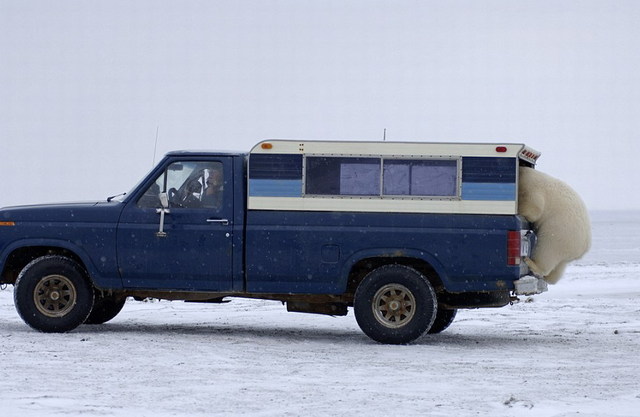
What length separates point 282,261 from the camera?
12430 mm

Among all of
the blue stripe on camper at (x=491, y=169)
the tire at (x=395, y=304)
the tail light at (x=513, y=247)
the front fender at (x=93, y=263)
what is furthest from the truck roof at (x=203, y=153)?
the tail light at (x=513, y=247)

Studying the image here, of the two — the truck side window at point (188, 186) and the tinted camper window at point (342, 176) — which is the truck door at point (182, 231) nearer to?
the truck side window at point (188, 186)

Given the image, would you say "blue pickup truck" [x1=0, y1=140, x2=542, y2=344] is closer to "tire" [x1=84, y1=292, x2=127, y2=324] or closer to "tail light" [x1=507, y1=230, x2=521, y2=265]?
"tail light" [x1=507, y1=230, x2=521, y2=265]

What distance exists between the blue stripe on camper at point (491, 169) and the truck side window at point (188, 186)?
2.76 m

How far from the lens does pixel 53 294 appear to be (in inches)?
504

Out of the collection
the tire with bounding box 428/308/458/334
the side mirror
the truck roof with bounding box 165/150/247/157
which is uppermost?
the truck roof with bounding box 165/150/247/157

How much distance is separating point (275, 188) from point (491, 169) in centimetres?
233

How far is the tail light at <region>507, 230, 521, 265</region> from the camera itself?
1209 centimetres

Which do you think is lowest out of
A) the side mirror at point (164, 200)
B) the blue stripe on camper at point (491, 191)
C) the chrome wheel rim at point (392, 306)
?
the chrome wheel rim at point (392, 306)

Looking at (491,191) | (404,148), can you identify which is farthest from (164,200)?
(491,191)

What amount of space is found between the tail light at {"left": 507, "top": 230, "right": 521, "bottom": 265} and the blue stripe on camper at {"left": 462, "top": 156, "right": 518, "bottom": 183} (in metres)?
0.57

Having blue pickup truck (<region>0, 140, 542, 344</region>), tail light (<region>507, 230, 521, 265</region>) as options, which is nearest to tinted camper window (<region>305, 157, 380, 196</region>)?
blue pickup truck (<region>0, 140, 542, 344</region>)

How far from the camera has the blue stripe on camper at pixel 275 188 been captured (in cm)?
1235

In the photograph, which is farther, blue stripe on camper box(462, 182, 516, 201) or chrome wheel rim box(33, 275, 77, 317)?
chrome wheel rim box(33, 275, 77, 317)
